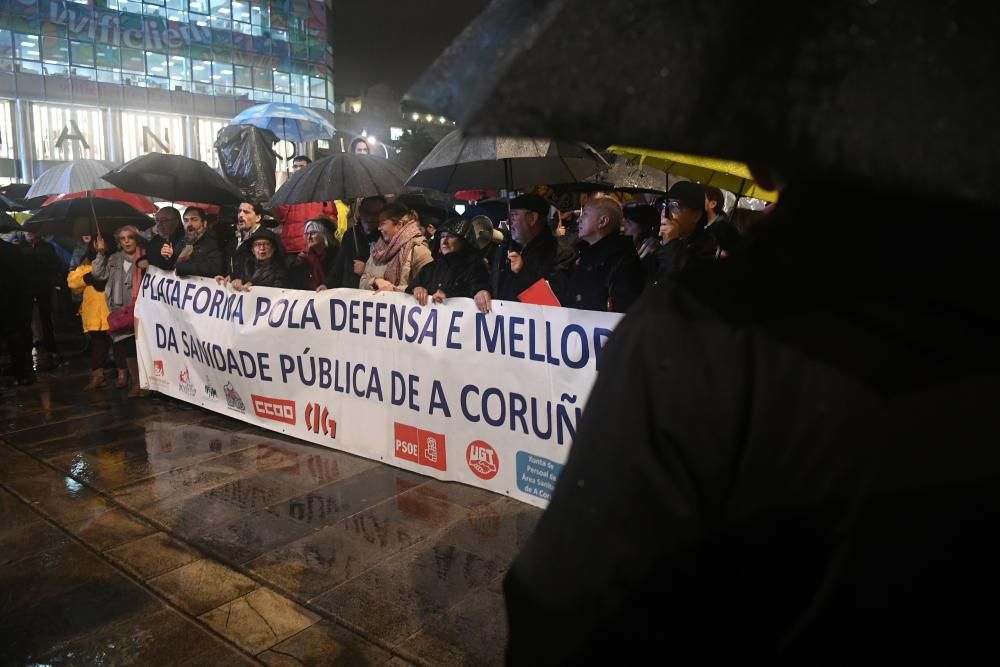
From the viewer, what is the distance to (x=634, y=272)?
4770 millimetres

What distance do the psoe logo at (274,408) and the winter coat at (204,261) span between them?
1567mm

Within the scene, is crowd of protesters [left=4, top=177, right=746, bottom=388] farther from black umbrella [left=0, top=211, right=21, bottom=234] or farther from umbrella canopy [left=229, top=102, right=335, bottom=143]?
umbrella canopy [left=229, top=102, right=335, bottom=143]

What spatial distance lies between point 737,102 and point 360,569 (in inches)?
139

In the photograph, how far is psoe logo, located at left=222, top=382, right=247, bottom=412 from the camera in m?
6.48

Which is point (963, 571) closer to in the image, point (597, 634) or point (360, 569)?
point (597, 634)

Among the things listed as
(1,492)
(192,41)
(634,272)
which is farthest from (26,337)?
→ (192,41)

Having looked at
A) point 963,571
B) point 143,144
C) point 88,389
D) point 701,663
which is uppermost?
point 143,144

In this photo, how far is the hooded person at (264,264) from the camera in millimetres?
6578

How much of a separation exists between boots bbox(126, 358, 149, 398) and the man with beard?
124 centimetres

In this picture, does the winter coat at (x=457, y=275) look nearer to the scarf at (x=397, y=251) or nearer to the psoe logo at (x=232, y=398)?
the scarf at (x=397, y=251)

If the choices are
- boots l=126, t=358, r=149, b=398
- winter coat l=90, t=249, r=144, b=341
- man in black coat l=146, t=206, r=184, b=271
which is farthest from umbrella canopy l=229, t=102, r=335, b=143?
boots l=126, t=358, r=149, b=398

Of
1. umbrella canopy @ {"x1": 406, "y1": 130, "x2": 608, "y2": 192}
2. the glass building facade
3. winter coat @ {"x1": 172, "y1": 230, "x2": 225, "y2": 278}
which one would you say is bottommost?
winter coat @ {"x1": 172, "y1": 230, "x2": 225, "y2": 278}

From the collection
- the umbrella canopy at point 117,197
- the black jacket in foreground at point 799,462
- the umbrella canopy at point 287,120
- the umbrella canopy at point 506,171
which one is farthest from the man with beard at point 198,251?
the black jacket in foreground at point 799,462

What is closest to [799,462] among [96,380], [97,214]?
[96,380]
